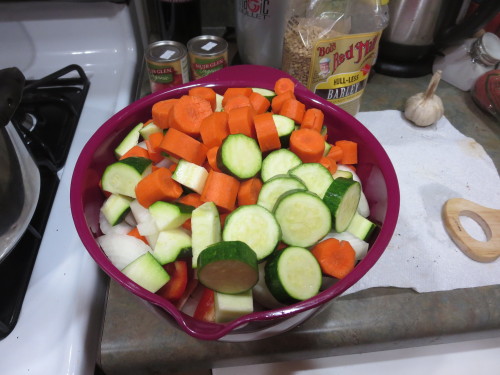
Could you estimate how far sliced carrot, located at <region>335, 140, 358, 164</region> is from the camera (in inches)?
30.4

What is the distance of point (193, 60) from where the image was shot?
1.04m

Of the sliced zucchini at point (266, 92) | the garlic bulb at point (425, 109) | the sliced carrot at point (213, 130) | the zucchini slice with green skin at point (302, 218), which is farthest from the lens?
the garlic bulb at point (425, 109)

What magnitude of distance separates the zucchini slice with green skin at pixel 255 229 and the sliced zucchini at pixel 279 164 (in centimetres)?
12

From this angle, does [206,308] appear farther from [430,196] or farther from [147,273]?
[430,196]

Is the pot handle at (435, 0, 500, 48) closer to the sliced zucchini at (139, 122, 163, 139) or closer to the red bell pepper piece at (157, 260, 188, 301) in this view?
the sliced zucchini at (139, 122, 163, 139)

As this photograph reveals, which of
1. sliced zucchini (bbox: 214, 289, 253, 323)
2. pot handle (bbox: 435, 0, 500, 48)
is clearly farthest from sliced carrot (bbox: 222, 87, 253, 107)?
pot handle (bbox: 435, 0, 500, 48)

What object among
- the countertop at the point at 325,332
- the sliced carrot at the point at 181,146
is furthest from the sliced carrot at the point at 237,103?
the countertop at the point at 325,332

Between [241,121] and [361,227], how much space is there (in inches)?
11.7

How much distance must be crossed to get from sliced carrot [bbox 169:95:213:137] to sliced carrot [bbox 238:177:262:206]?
15cm

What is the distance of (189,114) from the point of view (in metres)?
0.73

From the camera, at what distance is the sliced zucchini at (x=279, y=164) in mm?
721

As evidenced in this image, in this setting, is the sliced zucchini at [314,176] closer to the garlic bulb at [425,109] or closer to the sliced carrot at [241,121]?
the sliced carrot at [241,121]

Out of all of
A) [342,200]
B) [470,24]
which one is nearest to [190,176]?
[342,200]

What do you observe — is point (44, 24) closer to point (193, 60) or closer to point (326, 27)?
point (193, 60)
